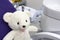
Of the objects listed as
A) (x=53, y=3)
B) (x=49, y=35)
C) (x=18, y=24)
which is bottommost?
(x=49, y=35)

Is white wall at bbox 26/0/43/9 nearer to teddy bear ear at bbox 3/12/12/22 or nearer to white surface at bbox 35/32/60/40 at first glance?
white surface at bbox 35/32/60/40

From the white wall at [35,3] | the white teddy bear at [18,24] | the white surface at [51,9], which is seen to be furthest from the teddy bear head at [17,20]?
the white wall at [35,3]

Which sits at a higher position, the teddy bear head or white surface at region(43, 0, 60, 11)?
white surface at region(43, 0, 60, 11)

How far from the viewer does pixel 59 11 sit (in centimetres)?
104

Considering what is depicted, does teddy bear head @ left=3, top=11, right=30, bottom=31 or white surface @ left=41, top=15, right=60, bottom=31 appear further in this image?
white surface @ left=41, top=15, right=60, bottom=31

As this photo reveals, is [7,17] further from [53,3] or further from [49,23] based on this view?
[53,3]

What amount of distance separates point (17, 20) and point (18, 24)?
26mm

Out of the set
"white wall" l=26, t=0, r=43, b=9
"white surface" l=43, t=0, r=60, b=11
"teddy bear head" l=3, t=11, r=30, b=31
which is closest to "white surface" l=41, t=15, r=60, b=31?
"white surface" l=43, t=0, r=60, b=11

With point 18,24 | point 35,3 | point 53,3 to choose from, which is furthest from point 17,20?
point 35,3

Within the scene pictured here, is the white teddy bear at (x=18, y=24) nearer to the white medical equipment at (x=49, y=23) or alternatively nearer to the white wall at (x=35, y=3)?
the white medical equipment at (x=49, y=23)

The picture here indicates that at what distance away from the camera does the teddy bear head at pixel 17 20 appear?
3.02 ft

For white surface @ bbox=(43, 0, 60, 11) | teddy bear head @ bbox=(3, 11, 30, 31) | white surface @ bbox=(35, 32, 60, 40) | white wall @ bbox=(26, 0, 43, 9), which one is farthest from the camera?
white wall @ bbox=(26, 0, 43, 9)

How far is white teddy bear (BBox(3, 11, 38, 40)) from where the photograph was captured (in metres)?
0.93

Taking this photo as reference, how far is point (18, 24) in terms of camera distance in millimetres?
928
